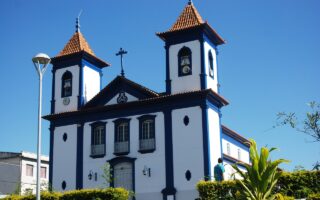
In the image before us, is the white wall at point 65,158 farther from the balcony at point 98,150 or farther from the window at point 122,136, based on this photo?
the window at point 122,136

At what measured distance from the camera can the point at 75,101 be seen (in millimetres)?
35562

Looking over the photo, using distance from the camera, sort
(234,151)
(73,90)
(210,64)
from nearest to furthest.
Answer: (210,64)
(73,90)
(234,151)

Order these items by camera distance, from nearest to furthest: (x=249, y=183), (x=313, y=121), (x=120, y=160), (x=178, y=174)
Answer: (x=249, y=183)
(x=313, y=121)
(x=178, y=174)
(x=120, y=160)

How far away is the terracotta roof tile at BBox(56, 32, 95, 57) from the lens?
3630 cm

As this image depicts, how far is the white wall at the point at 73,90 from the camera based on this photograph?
117ft

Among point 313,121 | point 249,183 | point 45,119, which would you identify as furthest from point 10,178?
point 249,183

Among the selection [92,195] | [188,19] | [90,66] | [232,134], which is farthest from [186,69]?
[92,195]

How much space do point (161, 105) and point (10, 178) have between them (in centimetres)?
2424

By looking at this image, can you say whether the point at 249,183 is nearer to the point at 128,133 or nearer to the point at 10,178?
the point at 128,133

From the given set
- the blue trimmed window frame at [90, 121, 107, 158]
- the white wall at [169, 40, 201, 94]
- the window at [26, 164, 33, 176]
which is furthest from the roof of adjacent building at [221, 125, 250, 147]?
the window at [26, 164, 33, 176]

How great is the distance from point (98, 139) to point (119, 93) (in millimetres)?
3168

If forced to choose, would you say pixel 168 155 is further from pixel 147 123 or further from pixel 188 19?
pixel 188 19

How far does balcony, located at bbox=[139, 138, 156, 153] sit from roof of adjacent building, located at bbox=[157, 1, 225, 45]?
6.30 m

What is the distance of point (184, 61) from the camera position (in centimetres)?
3206
